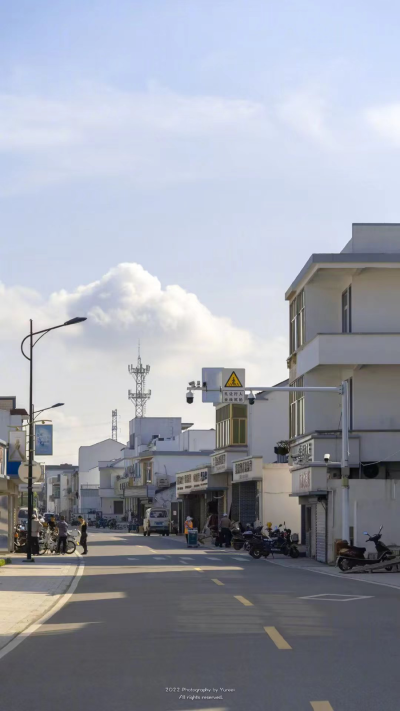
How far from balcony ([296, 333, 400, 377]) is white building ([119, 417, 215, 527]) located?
166 ft

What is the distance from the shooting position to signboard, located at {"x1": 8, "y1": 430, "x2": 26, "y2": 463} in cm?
4253

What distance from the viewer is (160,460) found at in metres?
104

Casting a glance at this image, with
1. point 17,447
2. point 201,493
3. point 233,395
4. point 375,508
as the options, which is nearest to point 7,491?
point 17,447

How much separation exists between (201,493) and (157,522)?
190 inches

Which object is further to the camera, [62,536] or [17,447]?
[62,536]

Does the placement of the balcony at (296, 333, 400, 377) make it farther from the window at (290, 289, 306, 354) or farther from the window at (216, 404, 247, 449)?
the window at (216, 404, 247, 449)

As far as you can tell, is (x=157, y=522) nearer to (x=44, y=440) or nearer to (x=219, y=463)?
(x=219, y=463)

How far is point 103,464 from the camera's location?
488 ft

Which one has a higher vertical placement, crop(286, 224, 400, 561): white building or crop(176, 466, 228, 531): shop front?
crop(286, 224, 400, 561): white building

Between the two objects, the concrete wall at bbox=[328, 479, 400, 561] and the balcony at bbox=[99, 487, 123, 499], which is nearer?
the concrete wall at bbox=[328, 479, 400, 561]

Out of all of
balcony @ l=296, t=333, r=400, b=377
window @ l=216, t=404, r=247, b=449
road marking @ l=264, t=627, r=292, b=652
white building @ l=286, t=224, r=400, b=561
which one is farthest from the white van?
road marking @ l=264, t=627, r=292, b=652

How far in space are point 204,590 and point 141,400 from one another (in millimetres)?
114229

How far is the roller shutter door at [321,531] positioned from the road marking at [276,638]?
24.8m

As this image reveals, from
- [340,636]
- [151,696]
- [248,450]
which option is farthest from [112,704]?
[248,450]
